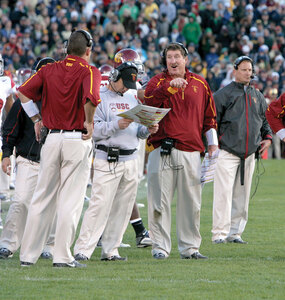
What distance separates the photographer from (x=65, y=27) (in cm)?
2792

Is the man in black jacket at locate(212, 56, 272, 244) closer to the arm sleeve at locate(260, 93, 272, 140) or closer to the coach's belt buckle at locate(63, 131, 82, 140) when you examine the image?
the arm sleeve at locate(260, 93, 272, 140)

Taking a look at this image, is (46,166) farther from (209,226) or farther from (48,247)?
(209,226)

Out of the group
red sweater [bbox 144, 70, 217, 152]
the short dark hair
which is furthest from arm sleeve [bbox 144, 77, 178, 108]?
the short dark hair

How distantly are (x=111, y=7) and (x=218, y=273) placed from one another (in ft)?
75.9

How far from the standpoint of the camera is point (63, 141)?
7477mm

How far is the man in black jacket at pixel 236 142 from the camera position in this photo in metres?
10.3

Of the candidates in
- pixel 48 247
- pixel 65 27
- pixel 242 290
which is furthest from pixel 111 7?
pixel 242 290

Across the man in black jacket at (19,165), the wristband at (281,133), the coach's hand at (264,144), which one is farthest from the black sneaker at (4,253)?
the coach's hand at (264,144)

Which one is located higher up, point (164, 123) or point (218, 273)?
point (164, 123)

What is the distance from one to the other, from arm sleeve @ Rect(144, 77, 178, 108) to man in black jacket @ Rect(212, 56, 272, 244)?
2.18 meters

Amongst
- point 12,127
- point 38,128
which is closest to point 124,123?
point 38,128

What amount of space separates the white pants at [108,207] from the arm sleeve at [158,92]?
650 millimetres

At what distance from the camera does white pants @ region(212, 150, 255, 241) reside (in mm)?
10203

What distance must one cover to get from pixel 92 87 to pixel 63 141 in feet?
1.88
